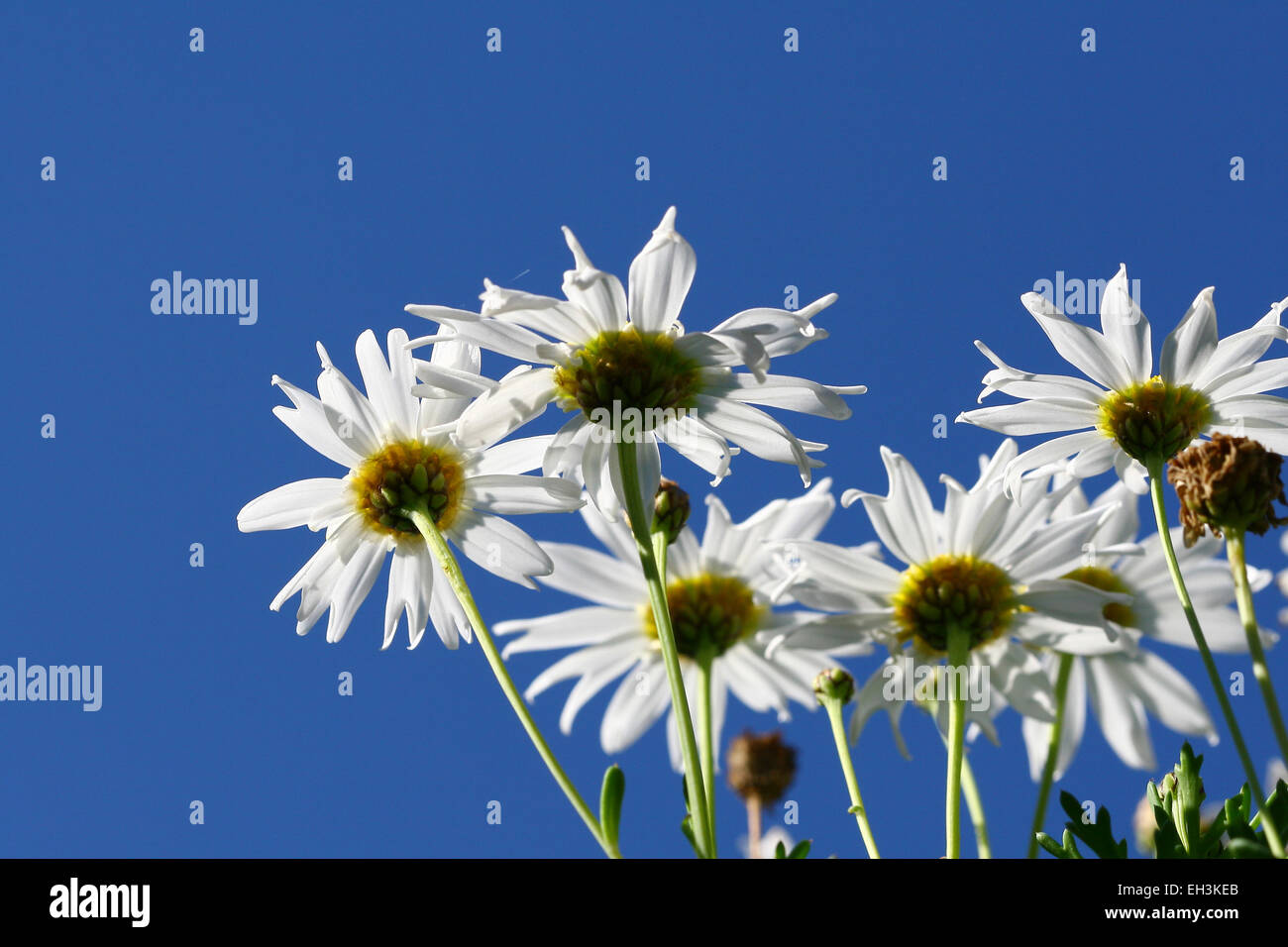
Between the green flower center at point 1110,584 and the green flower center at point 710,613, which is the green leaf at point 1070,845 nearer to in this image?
the green flower center at point 710,613

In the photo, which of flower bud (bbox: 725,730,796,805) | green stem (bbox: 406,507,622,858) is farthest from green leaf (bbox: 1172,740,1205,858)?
flower bud (bbox: 725,730,796,805)

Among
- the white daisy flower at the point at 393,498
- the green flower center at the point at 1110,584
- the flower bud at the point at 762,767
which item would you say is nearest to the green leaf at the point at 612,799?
the white daisy flower at the point at 393,498

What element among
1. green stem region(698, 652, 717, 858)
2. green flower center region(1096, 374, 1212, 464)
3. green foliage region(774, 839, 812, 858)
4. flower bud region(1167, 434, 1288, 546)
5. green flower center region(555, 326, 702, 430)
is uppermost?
green flower center region(555, 326, 702, 430)

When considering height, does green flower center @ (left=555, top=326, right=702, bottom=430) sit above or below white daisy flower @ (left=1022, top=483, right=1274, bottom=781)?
above

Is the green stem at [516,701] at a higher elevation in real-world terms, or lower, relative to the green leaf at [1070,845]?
higher

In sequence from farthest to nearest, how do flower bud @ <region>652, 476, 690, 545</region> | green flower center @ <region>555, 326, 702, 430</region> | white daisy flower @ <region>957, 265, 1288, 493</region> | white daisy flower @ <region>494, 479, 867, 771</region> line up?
white daisy flower @ <region>494, 479, 867, 771</region> → flower bud @ <region>652, 476, 690, 545</region> → white daisy flower @ <region>957, 265, 1288, 493</region> → green flower center @ <region>555, 326, 702, 430</region>

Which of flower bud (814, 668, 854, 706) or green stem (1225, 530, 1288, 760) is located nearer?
green stem (1225, 530, 1288, 760)

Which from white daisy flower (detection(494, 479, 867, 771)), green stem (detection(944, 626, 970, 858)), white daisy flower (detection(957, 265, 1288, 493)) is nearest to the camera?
green stem (detection(944, 626, 970, 858))

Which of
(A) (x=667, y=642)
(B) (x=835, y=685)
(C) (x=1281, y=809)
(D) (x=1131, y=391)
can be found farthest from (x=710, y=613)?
(C) (x=1281, y=809)

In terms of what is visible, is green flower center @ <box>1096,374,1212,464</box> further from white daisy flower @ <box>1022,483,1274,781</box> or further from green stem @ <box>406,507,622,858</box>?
green stem @ <box>406,507,622,858</box>
